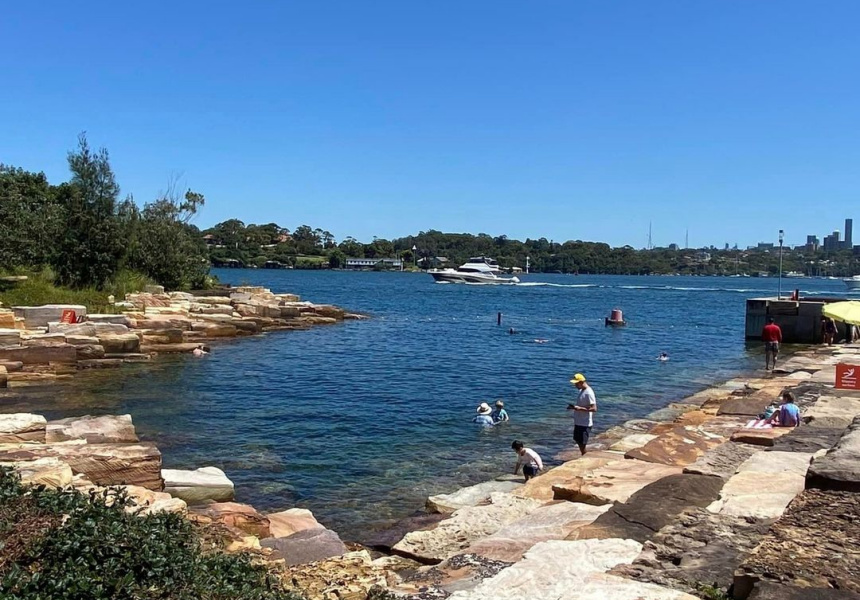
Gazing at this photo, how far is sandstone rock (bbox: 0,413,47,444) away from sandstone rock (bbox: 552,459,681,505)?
26.7 feet

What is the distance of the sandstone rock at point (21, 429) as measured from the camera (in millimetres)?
11320

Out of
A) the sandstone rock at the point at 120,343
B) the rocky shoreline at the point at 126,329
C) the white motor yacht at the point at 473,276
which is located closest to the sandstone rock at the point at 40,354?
the rocky shoreline at the point at 126,329

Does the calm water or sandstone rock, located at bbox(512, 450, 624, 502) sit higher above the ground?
sandstone rock, located at bbox(512, 450, 624, 502)

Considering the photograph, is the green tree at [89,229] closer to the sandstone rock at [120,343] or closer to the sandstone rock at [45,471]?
the sandstone rock at [120,343]

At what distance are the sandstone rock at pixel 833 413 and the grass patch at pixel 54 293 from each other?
30.7m

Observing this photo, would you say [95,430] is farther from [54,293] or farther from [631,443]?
[54,293]

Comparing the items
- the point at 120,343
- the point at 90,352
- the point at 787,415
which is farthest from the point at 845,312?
the point at 120,343

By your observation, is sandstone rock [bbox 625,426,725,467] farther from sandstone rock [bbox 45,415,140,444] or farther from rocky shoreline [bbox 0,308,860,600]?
sandstone rock [bbox 45,415,140,444]

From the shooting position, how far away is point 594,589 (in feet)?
17.1

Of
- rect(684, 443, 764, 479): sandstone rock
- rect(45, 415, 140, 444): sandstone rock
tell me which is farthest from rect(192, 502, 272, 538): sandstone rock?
rect(684, 443, 764, 479): sandstone rock

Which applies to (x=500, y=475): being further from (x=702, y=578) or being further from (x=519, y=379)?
(x=519, y=379)

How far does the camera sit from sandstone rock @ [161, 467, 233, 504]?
37.6 feet

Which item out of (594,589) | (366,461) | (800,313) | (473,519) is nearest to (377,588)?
(594,589)

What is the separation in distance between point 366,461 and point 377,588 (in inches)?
369
